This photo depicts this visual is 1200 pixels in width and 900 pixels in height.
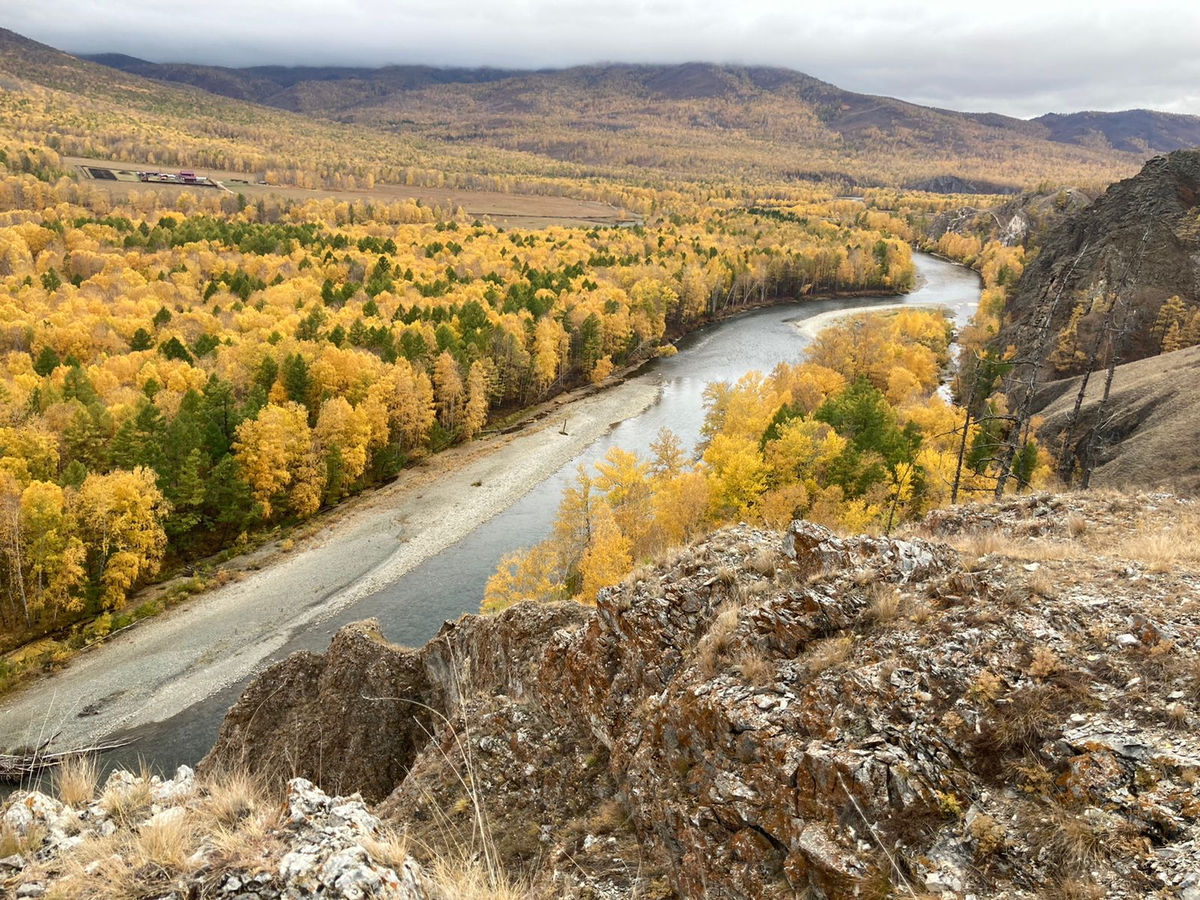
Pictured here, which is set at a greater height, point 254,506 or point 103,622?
point 254,506

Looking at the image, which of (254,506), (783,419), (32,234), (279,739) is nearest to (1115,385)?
(783,419)

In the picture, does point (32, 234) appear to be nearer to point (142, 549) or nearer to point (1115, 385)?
point (142, 549)

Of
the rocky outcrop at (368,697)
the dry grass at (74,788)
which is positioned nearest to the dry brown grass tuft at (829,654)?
the rocky outcrop at (368,697)

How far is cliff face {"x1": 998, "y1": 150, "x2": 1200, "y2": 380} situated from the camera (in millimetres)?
59938

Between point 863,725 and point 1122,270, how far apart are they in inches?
2793

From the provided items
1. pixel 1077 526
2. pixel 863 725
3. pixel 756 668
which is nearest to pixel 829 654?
pixel 756 668

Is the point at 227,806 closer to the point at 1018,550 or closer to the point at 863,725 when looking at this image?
the point at 863,725

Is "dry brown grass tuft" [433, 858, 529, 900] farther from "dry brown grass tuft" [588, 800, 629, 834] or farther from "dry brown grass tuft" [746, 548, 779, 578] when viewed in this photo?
"dry brown grass tuft" [746, 548, 779, 578]

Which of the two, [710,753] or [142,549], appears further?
[142,549]

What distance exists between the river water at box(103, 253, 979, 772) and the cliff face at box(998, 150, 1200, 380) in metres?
25.0

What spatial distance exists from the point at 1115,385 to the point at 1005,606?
160 feet

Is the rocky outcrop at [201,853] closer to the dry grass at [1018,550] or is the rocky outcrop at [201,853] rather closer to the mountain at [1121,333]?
the dry grass at [1018,550]

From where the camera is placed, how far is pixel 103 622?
124 feet

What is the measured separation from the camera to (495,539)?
4853 centimetres
